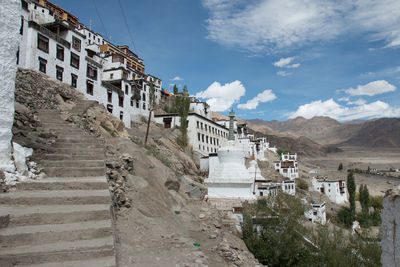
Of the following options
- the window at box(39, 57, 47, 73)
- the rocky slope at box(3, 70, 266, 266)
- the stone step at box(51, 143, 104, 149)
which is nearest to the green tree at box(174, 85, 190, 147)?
the window at box(39, 57, 47, 73)

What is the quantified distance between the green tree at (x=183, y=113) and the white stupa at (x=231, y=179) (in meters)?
20.0

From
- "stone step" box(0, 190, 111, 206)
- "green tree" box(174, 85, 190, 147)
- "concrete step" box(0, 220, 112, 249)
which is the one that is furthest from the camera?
"green tree" box(174, 85, 190, 147)

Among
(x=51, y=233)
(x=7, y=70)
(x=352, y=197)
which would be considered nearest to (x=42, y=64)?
(x=7, y=70)

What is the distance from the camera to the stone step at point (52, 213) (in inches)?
223

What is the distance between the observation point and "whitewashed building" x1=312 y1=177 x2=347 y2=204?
5288 centimetres

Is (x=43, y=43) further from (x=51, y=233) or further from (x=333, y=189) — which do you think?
(x=333, y=189)

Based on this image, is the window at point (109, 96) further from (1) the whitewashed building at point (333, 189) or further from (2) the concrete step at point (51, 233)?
(1) the whitewashed building at point (333, 189)

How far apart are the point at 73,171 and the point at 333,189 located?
5597 cm

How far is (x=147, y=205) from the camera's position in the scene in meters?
9.72

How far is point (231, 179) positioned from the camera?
1767 centimetres

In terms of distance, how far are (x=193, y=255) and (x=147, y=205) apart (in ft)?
10.5

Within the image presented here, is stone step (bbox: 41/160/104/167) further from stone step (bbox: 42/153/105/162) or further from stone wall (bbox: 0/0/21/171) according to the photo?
stone wall (bbox: 0/0/21/171)

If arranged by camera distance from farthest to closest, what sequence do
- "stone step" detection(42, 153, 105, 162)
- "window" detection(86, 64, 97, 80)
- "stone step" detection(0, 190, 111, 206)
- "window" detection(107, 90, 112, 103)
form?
"window" detection(107, 90, 112, 103) → "window" detection(86, 64, 97, 80) → "stone step" detection(42, 153, 105, 162) → "stone step" detection(0, 190, 111, 206)

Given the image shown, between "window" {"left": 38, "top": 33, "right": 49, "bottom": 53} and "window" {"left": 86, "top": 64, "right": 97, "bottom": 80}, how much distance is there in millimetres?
4833
